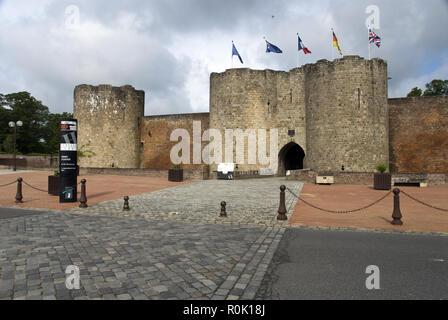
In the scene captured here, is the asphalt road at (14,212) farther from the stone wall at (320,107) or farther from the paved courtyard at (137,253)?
the stone wall at (320,107)

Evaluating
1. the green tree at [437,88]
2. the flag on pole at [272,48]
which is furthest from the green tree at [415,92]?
the flag on pole at [272,48]

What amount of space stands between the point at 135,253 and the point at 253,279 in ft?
6.37

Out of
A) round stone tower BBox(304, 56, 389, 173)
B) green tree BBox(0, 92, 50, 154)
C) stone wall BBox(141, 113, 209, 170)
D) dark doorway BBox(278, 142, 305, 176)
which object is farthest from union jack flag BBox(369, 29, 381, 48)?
green tree BBox(0, 92, 50, 154)

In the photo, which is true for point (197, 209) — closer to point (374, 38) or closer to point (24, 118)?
point (374, 38)

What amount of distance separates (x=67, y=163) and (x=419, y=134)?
2422 centimetres

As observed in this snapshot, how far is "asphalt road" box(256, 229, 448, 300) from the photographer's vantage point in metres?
3.34

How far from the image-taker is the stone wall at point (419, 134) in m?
22.9

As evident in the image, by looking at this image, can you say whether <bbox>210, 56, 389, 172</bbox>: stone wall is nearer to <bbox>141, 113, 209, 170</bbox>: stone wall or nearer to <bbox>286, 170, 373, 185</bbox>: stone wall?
<bbox>286, 170, 373, 185</bbox>: stone wall

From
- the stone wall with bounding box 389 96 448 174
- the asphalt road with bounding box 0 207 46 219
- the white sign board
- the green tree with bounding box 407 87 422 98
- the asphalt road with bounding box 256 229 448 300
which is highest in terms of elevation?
the green tree with bounding box 407 87 422 98

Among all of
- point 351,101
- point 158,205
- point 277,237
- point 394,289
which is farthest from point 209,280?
point 351,101

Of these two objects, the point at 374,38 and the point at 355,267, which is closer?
the point at 355,267

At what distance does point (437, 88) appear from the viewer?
37.1 meters

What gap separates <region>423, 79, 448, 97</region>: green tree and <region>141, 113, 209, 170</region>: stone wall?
93.3 ft

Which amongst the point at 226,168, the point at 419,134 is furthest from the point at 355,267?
the point at 419,134
